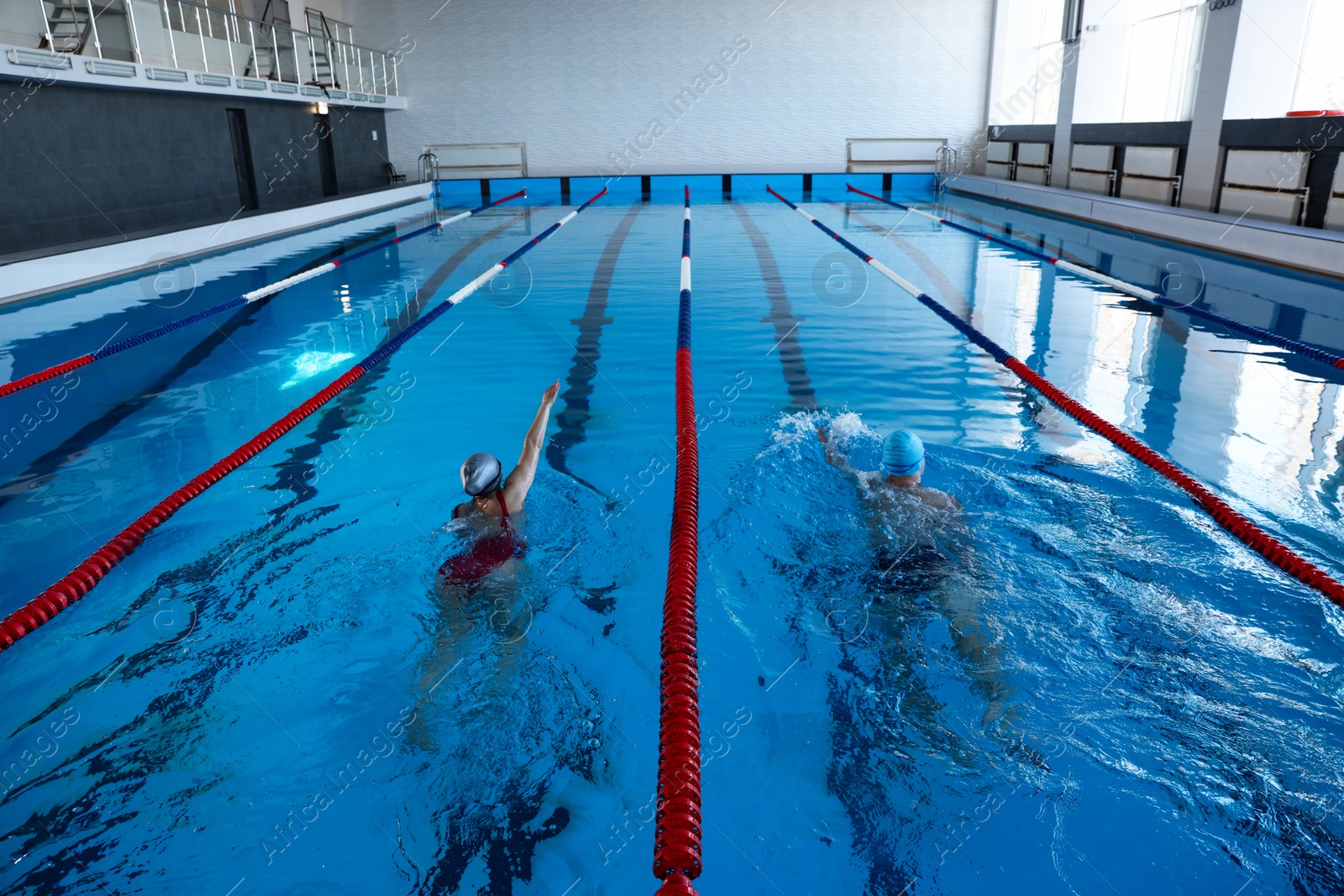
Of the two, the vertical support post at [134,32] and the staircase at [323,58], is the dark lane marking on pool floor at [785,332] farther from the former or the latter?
the staircase at [323,58]

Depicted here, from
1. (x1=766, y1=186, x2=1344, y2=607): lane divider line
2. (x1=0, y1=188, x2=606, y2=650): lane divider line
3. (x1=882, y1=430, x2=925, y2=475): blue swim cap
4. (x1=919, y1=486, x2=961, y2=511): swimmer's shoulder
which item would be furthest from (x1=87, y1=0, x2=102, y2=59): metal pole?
(x1=919, y1=486, x2=961, y2=511): swimmer's shoulder

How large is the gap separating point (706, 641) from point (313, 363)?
159 inches

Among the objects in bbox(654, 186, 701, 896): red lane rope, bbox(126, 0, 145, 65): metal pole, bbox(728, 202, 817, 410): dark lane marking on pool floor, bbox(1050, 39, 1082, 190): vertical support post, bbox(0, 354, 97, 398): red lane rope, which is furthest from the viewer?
bbox(1050, 39, 1082, 190): vertical support post

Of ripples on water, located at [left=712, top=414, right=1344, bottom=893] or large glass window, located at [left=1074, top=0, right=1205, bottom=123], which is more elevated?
large glass window, located at [left=1074, top=0, right=1205, bottom=123]

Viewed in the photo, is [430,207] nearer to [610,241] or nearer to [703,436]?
[610,241]

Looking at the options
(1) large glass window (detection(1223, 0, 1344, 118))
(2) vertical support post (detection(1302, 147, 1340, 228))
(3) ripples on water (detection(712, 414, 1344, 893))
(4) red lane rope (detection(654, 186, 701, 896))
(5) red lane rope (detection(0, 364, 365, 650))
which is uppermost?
(1) large glass window (detection(1223, 0, 1344, 118))

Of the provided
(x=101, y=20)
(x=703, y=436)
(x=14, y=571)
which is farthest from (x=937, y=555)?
(x=101, y=20)

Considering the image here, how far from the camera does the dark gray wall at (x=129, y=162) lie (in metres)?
8.88

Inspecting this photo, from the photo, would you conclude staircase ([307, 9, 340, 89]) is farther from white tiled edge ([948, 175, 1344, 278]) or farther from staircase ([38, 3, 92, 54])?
white tiled edge ([948, 175, 1344, 278])

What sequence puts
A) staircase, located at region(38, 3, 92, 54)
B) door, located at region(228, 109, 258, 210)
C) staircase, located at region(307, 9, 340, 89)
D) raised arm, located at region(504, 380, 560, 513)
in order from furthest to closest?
staircase, located at region(307, 9, 340, 89) → door, located at region(228, 109, 258, 210) → staircase, located at region(38, 3, 92, 54) → raised arm, located at region(504, 380, 560, 513)

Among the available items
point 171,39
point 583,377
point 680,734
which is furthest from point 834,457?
point 171,39

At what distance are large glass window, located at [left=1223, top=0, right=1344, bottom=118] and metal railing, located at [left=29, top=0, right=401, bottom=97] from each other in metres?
12.7

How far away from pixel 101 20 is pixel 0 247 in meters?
2.94

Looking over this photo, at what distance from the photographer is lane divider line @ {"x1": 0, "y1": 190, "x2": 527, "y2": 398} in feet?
14.7
